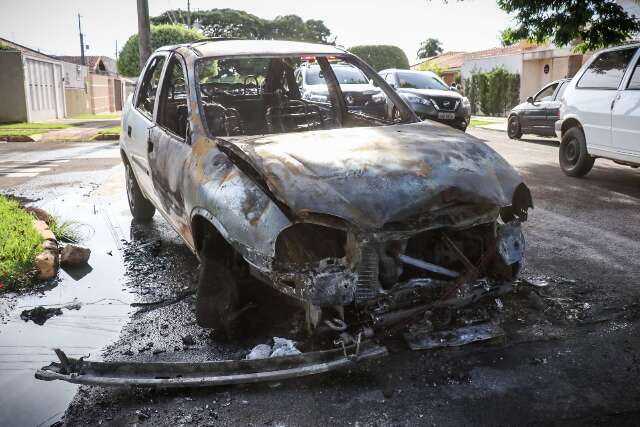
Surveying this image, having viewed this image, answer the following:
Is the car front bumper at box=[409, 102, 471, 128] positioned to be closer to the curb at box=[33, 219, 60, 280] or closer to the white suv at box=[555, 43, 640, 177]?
the white suv at box=[555, 43, 640, 177]

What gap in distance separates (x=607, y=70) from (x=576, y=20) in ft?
15.3

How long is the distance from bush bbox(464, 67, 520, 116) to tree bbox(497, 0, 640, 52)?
47.4 ft

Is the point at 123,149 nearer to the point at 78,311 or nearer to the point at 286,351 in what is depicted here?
the point at 78,311

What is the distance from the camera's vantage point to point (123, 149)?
6.00m

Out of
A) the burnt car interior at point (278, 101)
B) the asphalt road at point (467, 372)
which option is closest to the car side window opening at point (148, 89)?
the burnt car interior at point (278, 101)

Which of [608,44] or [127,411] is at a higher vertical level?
[608,44]

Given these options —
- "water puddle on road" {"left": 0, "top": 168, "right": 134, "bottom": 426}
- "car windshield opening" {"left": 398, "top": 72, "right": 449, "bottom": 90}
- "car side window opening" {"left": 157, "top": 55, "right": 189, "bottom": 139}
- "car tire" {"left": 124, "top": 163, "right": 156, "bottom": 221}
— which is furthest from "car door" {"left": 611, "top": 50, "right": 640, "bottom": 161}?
"car windshield opening" {"left": 398, "top": 72, "right": 449, "bottom": 90}

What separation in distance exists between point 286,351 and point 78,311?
1.82m

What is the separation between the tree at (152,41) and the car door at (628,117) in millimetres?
30336

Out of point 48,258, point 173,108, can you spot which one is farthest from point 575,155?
point 48,258

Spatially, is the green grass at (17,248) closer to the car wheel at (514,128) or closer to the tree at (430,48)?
the car wheel at (514,128)

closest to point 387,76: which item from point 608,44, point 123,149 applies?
point 608,44

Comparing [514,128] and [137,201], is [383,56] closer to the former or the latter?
[514,128]

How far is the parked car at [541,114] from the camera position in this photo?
13781mm
